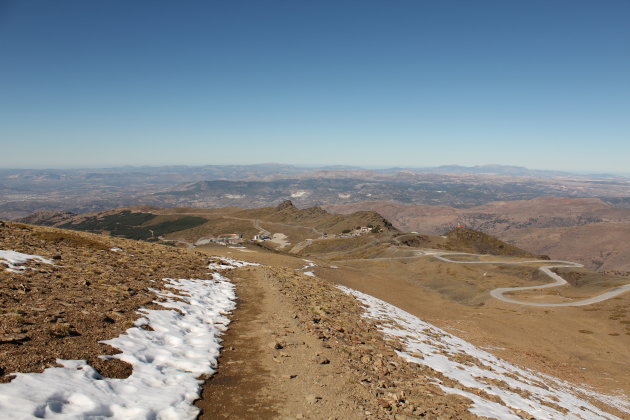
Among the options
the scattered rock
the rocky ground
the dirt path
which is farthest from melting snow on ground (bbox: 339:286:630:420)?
the rocky ground

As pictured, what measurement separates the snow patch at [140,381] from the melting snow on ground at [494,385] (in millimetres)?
9196

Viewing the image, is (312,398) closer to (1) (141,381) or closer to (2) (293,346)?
(2) (293,346)

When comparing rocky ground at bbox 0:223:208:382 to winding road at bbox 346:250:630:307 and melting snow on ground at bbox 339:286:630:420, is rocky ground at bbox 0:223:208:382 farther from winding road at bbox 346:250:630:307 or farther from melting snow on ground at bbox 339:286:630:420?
winding road at bbox 346:250:630:307

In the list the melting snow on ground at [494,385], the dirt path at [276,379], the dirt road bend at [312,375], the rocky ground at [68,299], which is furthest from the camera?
the melting snow on ground at [494,385]

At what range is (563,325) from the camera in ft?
127

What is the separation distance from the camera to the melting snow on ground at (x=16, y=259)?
54.7ft

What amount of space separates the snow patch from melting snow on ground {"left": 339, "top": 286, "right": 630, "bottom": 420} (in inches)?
362

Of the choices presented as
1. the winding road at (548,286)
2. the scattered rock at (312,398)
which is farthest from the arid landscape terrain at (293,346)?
the winding road at (548,286)

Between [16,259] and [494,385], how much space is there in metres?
26.0

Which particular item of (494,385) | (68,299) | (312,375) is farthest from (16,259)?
(494,385)

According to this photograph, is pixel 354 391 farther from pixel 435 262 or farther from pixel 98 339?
pixel 435 262

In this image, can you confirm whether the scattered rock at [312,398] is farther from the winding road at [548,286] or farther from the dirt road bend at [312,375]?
the winding road at [548,286]

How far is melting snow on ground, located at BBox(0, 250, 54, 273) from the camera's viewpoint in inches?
657

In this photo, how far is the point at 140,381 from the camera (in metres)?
9.30
